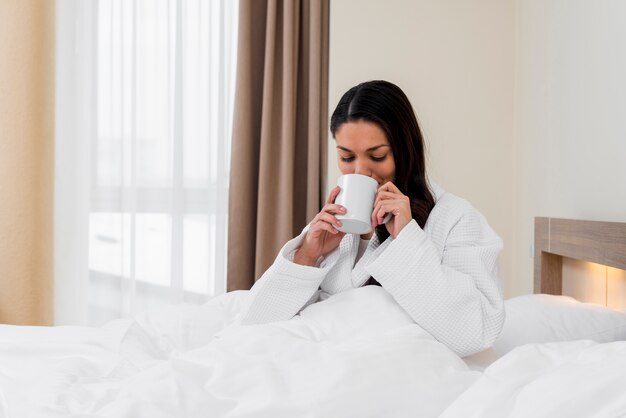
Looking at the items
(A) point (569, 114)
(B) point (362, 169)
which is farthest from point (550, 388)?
(A) point (569, 114)

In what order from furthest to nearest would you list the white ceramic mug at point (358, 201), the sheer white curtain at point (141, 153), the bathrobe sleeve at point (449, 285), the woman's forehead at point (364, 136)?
the sheer white curtain at point (141, 153) → the woman's forehead at point (364, 136) → the white ceramic mug at point (358, 201) → the bathrobe sleeve at point (449, 285)

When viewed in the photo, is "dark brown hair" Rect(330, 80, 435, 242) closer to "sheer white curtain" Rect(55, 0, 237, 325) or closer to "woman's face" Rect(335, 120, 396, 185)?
"woman's face" Rect(335, 120, 396, 185)

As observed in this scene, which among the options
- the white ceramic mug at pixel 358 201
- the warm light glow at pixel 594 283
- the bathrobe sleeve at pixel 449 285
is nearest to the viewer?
the bathrobe sleeve at pixel 449 285

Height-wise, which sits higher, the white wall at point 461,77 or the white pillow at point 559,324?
the white wall at point 461,77

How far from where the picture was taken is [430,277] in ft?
3.85

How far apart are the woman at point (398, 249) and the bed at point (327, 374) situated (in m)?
0.07

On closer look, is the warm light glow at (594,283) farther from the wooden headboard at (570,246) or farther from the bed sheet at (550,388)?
the bed sheet at (550,388)

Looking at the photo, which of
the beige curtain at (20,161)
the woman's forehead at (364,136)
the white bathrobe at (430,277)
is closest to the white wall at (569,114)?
the white bathrobe at (430,277)

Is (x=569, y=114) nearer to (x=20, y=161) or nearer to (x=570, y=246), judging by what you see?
(x=570, y=246)

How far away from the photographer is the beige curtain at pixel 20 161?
2.90 metres

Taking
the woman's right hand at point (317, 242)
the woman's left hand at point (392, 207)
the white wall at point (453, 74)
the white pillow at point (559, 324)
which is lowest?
the white pillow at point (559, 324)

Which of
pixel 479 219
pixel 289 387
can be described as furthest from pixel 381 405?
pixel 479 219

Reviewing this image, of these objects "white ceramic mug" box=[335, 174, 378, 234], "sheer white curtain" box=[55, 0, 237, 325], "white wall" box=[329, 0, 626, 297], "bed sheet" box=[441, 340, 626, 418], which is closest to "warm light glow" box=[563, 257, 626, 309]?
"white wall" box=[329, 0, 626, 297]

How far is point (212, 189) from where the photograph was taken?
3.05 meters
